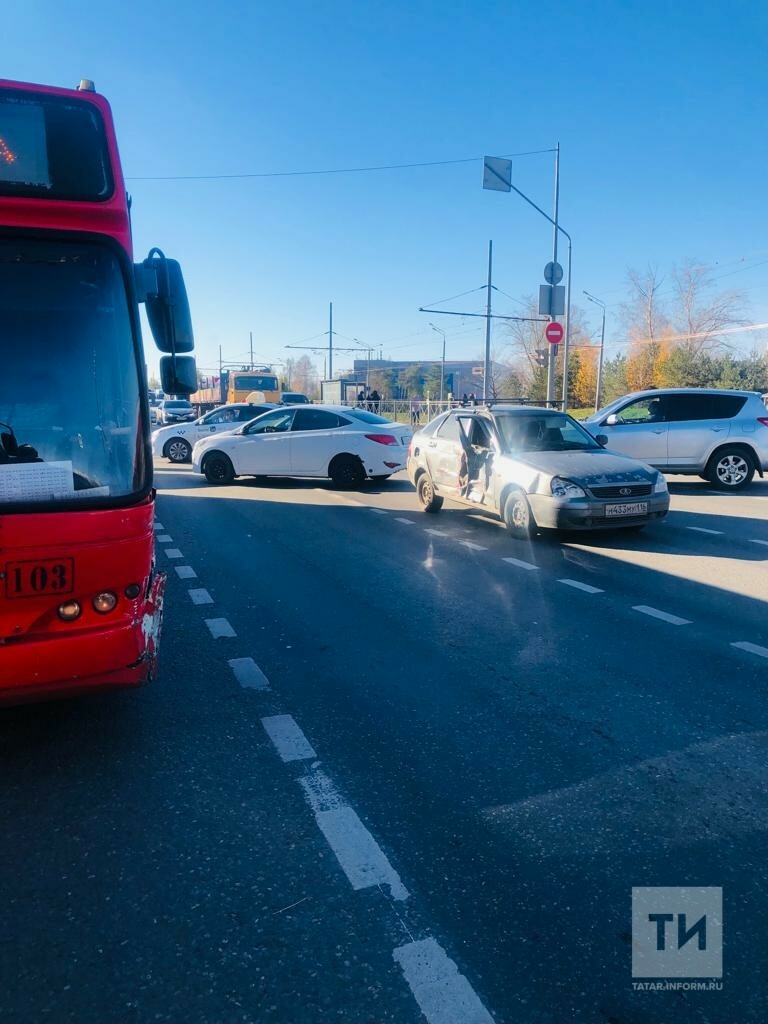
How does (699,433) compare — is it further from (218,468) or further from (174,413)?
(174,413)

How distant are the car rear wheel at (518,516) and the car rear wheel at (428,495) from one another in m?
1.98

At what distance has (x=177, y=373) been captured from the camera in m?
4.33

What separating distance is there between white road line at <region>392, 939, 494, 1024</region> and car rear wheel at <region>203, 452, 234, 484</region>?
13.9 m

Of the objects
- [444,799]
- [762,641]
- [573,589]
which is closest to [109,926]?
[444,799]

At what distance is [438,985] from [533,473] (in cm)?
705

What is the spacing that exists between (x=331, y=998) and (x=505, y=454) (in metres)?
7.74

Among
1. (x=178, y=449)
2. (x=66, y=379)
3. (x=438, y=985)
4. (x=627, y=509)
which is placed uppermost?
(x=66, y=379)

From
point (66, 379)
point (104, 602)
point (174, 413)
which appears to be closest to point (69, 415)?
point (66, 379)

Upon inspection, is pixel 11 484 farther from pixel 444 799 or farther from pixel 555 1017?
pixel 555 1017

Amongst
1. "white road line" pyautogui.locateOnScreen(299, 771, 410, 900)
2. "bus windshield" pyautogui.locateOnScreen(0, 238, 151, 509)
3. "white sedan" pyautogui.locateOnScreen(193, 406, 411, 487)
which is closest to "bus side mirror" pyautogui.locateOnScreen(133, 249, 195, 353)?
"bus windshield" pyautogui.locateOnScreen(0, 238, 151, 509)

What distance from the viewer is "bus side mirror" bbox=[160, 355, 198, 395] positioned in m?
4.30

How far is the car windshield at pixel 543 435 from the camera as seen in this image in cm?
968

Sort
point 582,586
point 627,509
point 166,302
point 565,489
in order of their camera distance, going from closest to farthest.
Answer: point 166,302, point 582,586, point 565,489, point 627,509

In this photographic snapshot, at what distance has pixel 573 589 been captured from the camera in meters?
6.85
